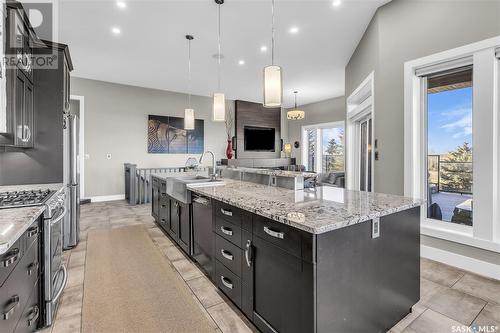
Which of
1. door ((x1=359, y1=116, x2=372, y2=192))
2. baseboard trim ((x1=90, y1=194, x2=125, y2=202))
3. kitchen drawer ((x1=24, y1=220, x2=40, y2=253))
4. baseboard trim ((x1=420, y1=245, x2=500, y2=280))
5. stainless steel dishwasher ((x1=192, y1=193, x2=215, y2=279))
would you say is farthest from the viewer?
baseboard trim ((x1=90, y1=194, x2=125, y2=202))

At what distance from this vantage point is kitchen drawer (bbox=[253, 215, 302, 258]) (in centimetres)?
128

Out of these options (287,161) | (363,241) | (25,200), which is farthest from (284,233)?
(287,161)

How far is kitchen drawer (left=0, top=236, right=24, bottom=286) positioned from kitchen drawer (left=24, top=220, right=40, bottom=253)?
0.31ft

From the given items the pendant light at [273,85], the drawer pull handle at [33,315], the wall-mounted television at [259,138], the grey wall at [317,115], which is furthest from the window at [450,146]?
the wall-mounted television at [259,138]

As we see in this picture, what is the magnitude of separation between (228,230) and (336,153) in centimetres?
752

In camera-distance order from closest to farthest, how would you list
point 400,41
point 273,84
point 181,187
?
point 273,84, point 181,187, point 400,41

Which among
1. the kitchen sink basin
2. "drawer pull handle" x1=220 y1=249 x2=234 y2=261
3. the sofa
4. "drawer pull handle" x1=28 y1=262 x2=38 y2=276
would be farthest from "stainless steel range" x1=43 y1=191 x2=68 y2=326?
the sofa

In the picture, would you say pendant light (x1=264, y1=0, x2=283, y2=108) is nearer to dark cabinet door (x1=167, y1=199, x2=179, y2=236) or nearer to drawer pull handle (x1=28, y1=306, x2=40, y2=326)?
dark cabinet door (x1=167, y1=199, x2=179, y2=236)

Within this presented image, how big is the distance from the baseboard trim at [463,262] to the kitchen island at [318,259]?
Answer: 45.7 inches

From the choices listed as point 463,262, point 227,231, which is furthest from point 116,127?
point 463,262

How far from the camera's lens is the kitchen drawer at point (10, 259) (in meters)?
1.03

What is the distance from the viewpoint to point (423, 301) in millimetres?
2006

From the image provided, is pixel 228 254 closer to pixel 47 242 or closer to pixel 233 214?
pixel 233 214

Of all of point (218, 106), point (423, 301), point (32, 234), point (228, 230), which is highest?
point (218, 106)
